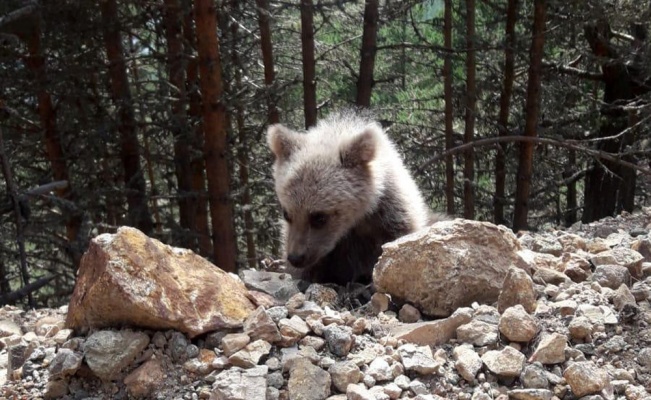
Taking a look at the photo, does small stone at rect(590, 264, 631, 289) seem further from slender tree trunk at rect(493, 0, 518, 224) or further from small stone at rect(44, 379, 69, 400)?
slender tree trunk at rect(493, 0, 518, 224)

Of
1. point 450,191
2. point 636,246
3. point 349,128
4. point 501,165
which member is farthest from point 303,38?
point 636,246

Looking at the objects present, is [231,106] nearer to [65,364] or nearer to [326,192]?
[326,192]

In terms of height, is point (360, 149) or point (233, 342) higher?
point (360, 149)

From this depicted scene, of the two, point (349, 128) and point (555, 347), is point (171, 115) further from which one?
point (555, 347)

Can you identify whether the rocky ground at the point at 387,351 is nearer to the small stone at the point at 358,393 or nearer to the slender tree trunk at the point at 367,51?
the small stone at the point at 358,393

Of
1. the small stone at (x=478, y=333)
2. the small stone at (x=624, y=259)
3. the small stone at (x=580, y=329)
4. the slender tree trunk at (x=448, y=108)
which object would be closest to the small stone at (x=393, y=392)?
the small stone at (x=478, y=333)

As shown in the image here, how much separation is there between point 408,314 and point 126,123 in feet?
28.3

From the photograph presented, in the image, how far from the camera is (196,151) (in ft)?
38.7

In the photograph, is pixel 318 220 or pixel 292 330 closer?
pixel 292 330

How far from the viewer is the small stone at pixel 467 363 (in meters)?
2.78

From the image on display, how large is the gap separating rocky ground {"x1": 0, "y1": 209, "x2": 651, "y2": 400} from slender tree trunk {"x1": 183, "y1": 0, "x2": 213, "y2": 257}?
778 cm

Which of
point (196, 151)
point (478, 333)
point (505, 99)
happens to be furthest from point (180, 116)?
point (478, 333)

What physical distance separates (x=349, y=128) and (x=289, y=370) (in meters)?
3.40

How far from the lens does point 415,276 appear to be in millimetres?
3609
